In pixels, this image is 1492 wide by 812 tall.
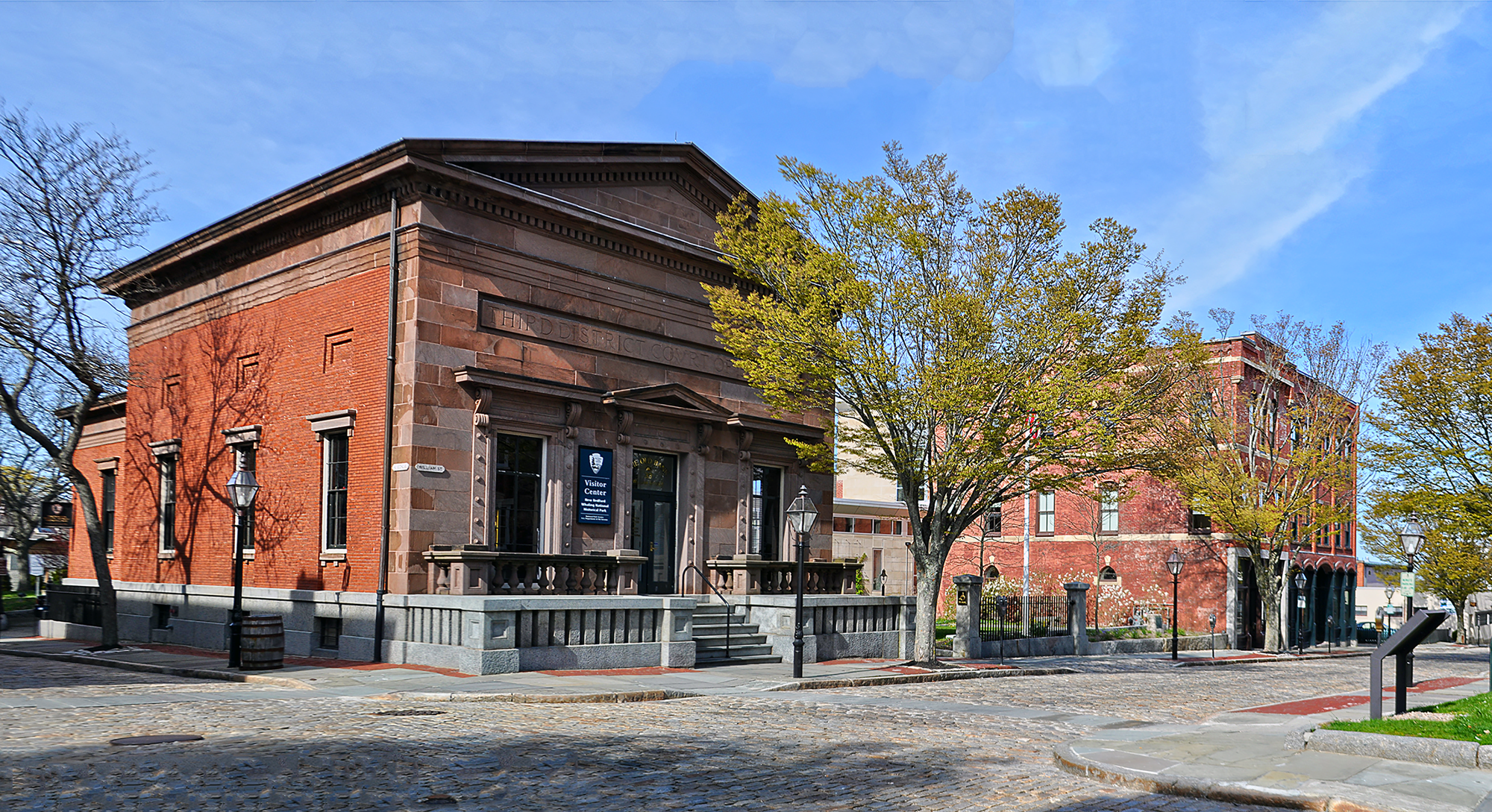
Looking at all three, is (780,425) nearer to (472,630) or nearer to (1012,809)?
(472,630)

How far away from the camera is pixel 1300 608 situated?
4812 cm

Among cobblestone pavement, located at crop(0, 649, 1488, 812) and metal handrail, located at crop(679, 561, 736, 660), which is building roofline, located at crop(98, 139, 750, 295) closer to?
metal handrail, located at crop(679, 561, 736, 660)

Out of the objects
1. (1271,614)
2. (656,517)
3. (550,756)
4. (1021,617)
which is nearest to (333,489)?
(656,517)

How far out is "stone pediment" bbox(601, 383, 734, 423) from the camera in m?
24.4

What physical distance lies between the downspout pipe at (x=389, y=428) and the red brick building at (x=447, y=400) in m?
0.09

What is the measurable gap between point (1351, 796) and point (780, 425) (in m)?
19.9

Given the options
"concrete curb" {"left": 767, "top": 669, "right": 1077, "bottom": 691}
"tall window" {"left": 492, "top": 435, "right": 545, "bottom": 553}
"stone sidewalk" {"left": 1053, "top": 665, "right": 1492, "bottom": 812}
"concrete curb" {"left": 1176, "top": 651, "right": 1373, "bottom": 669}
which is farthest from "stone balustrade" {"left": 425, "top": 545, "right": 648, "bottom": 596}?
"concrete curb" {"left": 1176, "top": 651, "right": 1373, "bottom": 669}

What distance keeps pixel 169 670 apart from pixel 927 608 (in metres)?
14.6

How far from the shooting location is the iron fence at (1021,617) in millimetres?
29531

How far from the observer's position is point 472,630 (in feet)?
62.1

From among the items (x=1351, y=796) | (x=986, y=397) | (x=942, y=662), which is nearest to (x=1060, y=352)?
(x=986, y=397)

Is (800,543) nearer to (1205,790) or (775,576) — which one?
(775,576)

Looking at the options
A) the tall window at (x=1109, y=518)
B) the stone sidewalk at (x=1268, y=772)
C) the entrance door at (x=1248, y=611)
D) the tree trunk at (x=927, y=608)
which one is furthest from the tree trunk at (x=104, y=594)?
the entrance door at (x=1248, y=611)

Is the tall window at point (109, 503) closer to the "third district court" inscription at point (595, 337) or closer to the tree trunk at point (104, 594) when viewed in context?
the tree trunk at point (104, 594)
